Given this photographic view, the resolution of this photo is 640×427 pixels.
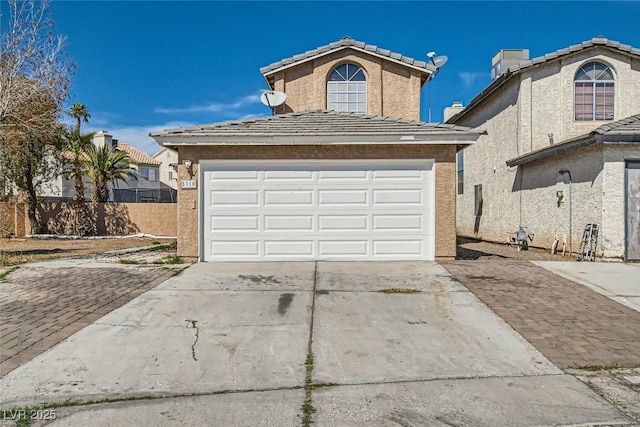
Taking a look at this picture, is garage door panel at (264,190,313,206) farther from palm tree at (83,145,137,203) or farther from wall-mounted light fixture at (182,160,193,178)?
palm tree at (83,145,137,203)

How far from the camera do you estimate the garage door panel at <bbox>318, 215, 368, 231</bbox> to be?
10.2 meters

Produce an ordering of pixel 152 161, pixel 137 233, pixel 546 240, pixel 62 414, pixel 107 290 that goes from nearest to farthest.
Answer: pixel 62 414 < pixel 107 290 < pixel 546 240 < pixel 137 233 < pixel 152 161

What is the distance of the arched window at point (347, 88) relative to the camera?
1534 centimetres

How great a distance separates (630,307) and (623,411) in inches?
146

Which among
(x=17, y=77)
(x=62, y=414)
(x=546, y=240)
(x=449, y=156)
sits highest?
(x=17, y=77)

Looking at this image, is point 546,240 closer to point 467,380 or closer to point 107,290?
point 467,380

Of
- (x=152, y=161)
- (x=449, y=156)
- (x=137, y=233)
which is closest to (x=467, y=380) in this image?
(x=449, y=156)

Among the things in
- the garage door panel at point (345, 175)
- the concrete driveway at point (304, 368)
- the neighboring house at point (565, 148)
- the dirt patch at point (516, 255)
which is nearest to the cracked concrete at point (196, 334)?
the concrete driveway at point (304, 368)

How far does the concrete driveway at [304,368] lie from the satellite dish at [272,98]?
8.38 metres

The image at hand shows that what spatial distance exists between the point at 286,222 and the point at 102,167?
16245mm

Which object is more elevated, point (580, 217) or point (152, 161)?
point (152, 161)

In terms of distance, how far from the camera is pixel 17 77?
10.9 meters

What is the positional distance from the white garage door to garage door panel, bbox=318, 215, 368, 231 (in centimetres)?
2

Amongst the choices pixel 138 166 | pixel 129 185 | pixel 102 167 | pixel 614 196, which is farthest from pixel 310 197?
pixel 138 166
